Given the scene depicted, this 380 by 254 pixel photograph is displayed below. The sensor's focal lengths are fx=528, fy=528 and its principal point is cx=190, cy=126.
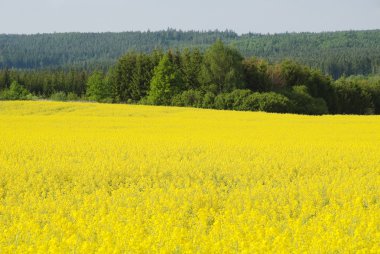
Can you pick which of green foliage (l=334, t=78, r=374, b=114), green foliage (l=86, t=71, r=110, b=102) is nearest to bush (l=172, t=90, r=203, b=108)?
green foliage (l=334, t=78, r=374, b=114)

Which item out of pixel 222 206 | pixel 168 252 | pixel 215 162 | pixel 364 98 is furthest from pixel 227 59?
pixel 168 252

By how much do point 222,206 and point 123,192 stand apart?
2196mm

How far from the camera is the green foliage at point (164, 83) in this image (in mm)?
60688

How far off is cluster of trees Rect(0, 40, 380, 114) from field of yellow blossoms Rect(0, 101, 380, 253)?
30873 mm

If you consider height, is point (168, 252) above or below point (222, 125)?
above

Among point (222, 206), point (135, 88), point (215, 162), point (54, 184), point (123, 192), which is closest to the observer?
point (222, 206)

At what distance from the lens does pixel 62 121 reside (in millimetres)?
30641

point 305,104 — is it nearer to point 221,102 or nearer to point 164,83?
point 221,102

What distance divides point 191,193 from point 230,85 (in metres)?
49.5

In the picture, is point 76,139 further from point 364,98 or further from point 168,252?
point 364,98

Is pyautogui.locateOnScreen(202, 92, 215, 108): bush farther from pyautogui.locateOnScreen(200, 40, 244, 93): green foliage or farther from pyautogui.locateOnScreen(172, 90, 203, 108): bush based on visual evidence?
pyautogui.locateOnScreen(200, 40, 244, 93): green foliage

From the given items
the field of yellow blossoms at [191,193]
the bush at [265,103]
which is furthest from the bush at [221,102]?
the field of yellow blossoms at [191,193]

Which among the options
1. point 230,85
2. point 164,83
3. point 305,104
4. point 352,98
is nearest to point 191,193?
point 230,85

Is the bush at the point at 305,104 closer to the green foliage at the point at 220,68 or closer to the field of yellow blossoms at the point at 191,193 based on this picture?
the green foliage at the point at 220,68
